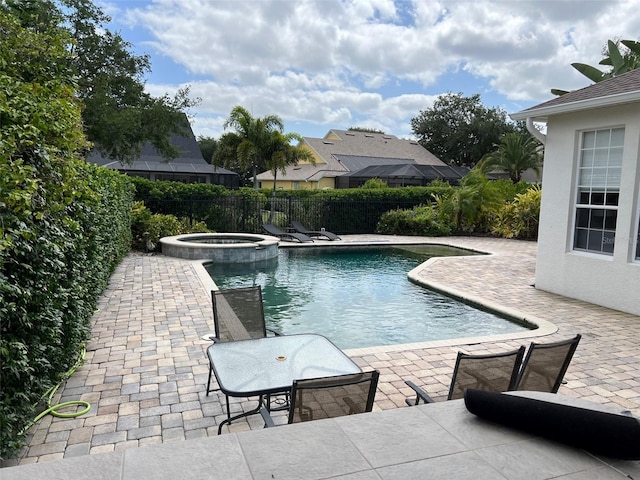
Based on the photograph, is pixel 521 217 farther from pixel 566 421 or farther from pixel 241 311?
pixel 566 421

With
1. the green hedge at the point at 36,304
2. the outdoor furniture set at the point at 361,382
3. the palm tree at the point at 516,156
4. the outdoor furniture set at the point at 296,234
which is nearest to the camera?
the outdoor furniture set at the point at 361,382

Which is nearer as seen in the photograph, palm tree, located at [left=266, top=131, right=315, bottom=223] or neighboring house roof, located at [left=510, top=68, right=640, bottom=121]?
neighboring house roof, located at [left=510, top=68, right=640, bottom=121]

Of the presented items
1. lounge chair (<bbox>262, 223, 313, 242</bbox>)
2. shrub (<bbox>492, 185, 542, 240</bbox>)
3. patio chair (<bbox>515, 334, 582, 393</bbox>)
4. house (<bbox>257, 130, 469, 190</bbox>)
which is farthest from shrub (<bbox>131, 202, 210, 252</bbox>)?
house (<bbox>257, 130, 469, 190</bbox>)

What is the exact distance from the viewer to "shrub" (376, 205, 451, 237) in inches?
756

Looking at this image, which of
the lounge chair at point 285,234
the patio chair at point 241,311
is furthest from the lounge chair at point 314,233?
the patio chair at point 241,311

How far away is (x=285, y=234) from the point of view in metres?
17.3

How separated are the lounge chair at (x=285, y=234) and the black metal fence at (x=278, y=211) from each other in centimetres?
102

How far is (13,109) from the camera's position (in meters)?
3.02

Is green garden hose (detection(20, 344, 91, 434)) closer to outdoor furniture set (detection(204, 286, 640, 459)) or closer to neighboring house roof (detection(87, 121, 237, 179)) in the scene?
outdoor furniture set (detection(204, 286, 640, 459))

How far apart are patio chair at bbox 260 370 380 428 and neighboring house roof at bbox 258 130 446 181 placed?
32.1 m

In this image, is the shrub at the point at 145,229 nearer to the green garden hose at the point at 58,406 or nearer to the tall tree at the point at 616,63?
the green garden hose at the point at 58,406

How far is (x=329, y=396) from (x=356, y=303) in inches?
236

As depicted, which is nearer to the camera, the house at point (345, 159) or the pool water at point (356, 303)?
the pool water at point (356, 303)

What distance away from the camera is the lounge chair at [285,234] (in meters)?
16.7
